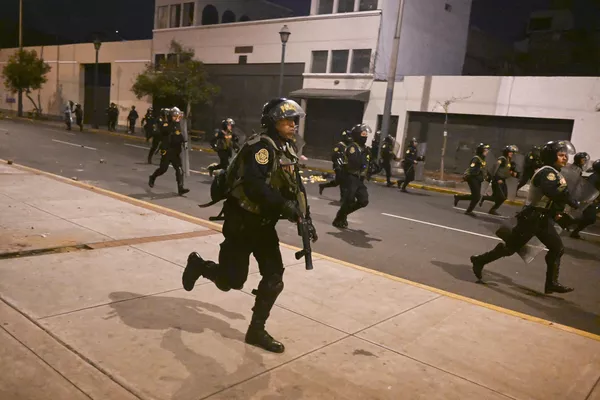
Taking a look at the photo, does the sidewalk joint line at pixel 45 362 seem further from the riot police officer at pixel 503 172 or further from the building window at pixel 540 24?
the building window at pixel 540 24

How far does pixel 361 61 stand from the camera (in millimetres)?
23359

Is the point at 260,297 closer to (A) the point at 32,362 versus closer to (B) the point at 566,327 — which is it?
(A) the point at 32,362

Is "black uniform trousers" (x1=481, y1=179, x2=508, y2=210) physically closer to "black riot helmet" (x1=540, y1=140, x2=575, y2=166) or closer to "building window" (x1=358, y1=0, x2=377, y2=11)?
"black riot helmet" (x1=540, y1=140, x2=575, y2=166)

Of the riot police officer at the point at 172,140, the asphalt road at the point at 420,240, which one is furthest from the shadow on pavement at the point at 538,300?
the riot police officer at the point at 172,140

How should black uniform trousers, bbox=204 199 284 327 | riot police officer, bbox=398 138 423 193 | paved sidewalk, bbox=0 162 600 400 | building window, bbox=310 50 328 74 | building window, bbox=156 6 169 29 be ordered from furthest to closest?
building window, bbox=156 6 169 29
building window, bbox=310 50 328 74
riot police officer, bbox=398 138 423 193
black uniform trousers, bbox=204 199 284 327
paved sidewalk, bbox=0 162 600 400

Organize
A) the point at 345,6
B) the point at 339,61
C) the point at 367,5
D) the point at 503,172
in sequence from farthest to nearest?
the point at 339,61 → the point at 345,6 → the point at 367,5 → the point at 503,172

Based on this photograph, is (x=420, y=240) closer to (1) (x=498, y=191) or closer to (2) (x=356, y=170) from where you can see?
(2) (x=356, y=170)

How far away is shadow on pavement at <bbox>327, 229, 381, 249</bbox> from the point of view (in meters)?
7.65

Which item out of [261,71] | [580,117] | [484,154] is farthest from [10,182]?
[261,71]

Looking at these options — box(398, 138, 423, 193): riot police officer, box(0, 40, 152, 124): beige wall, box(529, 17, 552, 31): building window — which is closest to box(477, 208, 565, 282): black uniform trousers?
box(398, 138, 423, 193): riot police officer

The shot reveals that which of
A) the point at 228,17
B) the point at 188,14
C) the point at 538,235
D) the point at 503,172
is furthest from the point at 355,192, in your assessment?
the point at 228,17

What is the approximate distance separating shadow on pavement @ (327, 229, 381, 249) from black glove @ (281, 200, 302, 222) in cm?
420

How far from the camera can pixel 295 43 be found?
2597 cm

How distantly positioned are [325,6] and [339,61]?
3187 millimetres
